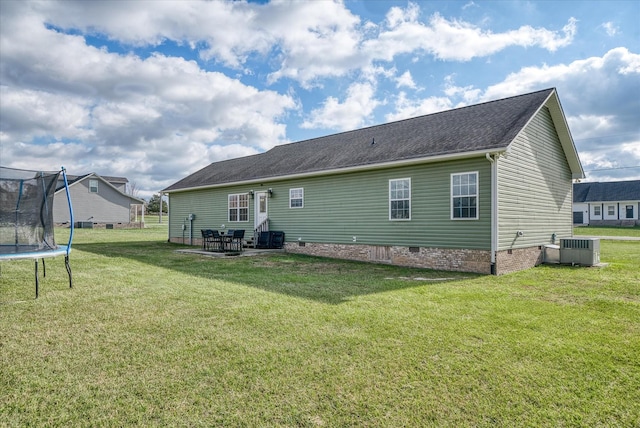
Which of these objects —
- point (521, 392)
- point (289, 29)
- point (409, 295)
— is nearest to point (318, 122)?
point (289, 29)

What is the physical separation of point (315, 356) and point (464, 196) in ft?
24.9

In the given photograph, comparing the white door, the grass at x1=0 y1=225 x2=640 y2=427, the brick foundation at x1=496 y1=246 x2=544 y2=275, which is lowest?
→ the grass at x1=0 y1=225 x2=640 y2=427

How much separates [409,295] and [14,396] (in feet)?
18.5

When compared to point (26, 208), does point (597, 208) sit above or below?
above

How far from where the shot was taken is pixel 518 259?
409 inches

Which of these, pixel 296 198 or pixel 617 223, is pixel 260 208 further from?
pixel 617 223

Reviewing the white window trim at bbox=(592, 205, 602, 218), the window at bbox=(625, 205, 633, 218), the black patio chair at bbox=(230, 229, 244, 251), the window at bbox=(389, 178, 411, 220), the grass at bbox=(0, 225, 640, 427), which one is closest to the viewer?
the grass at bbox=(0, 225, 640, 427)

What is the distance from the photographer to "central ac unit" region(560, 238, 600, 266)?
35.3ft

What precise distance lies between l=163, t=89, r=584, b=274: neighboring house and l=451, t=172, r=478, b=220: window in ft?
0.09

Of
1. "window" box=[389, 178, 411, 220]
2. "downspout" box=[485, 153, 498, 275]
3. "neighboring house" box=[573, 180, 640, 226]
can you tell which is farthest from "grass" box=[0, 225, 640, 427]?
"neighboring house" box=[573, 180, 640, 226]

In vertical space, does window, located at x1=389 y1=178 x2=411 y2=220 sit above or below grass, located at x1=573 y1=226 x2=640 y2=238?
above

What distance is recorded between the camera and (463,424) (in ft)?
8.20

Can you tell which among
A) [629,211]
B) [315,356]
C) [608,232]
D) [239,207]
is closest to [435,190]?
[315,356]

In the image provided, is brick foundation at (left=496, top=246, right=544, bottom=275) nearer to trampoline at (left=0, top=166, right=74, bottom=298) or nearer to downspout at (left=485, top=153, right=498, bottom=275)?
downspout at (left=485, top=153, right=498, bottom=275)
